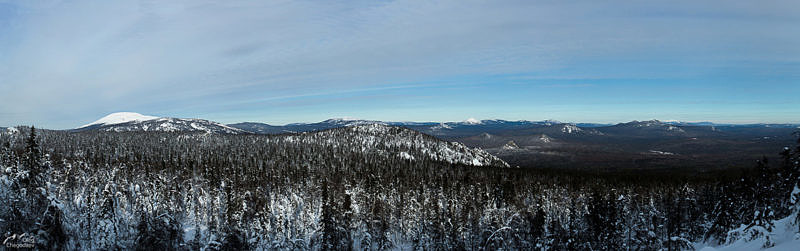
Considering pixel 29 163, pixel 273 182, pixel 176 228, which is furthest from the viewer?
pixel 273 182

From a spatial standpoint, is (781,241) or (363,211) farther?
(363,211)

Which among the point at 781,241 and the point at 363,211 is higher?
the point at 781,241

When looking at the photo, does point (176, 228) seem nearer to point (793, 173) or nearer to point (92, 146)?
point (793, 173)

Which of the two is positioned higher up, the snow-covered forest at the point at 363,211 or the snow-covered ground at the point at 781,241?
the snow-covered ground at the point at 781,241

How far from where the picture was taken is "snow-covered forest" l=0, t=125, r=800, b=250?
23.0 metres

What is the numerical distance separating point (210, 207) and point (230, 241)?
43.0 metres

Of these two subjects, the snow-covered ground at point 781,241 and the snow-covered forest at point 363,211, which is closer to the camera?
the snow-covered ground at point 781,241

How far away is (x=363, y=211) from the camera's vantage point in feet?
234

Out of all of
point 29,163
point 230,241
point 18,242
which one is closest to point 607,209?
point 230,241

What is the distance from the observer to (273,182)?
99188 mm

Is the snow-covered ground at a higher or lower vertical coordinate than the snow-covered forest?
higher

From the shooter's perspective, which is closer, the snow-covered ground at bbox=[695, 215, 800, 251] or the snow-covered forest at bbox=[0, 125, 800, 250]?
the snow-covered ground at bbox=[695, 215, 800, 251]

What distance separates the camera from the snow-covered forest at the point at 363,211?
75.4 ft

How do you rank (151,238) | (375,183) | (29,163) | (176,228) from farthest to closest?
(375,183)
(176,228)
(151,238)
(29,163)
